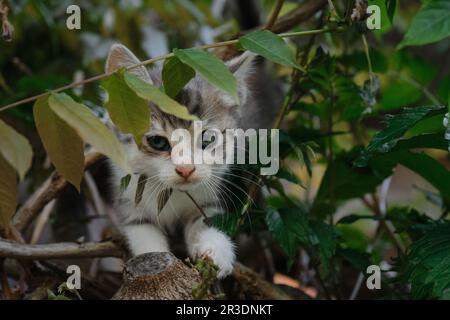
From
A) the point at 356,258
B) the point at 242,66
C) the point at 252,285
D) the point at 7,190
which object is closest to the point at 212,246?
the point at 252,285

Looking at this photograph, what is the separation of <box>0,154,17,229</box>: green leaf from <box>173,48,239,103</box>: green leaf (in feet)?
1.66

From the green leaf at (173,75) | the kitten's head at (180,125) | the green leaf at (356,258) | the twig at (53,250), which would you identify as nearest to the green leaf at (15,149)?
the green leaf at (173,75)

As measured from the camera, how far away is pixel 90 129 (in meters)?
1.43

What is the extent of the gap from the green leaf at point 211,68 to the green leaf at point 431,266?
70cm

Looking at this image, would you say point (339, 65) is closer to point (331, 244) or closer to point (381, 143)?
point (331, 244)

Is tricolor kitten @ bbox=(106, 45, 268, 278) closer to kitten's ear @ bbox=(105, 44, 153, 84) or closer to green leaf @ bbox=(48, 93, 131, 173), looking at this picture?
kitten's ear @ bbox=(105, 44, 153, 84)

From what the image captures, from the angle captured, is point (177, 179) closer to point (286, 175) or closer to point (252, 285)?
point (286, 175)

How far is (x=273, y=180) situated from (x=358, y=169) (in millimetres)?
391

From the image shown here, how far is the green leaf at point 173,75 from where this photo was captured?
169 centimetres

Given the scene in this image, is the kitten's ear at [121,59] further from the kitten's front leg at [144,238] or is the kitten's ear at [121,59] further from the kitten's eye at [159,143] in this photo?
the kitten's front leg at [144,238]

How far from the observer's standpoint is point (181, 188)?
2203 millimetres

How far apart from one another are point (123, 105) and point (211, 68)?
0.77 ft

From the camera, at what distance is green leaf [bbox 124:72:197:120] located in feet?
4.68

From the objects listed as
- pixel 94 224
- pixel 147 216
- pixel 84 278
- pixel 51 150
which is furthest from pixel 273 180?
pixel 94 224
